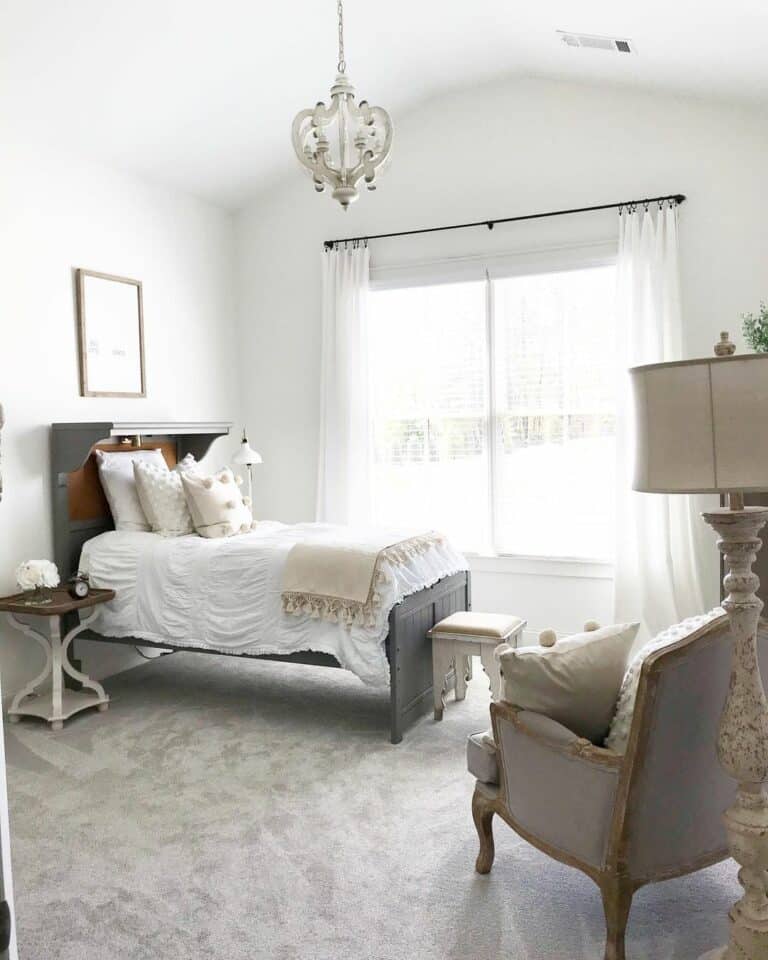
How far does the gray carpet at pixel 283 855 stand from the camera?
7.54ft

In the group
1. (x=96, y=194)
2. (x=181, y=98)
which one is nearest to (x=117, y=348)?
(x=96, y=194)

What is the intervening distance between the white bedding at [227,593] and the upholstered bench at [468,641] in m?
0.24

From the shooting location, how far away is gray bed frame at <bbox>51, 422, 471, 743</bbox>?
3.73m

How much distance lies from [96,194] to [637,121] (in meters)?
3.09

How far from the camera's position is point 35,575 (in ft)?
13.1

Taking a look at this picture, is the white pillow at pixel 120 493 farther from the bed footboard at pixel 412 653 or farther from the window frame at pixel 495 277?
the window frame at pixel 495 277

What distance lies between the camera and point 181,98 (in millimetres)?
4531

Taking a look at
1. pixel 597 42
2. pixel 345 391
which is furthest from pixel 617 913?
pixel 345 391

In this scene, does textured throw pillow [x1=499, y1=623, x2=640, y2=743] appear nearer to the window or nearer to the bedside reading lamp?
the bedside reading lamp

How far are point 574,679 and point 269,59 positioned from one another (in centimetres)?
368

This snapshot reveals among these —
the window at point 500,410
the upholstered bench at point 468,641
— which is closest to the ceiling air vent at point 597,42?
the window at point 500,410

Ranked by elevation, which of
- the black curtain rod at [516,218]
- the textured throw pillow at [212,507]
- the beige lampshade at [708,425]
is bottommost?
the textured throw pillow at [212,507]

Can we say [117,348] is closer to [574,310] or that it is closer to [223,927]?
[574,310]

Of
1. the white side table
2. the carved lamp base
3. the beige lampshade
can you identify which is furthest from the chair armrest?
the white side table
